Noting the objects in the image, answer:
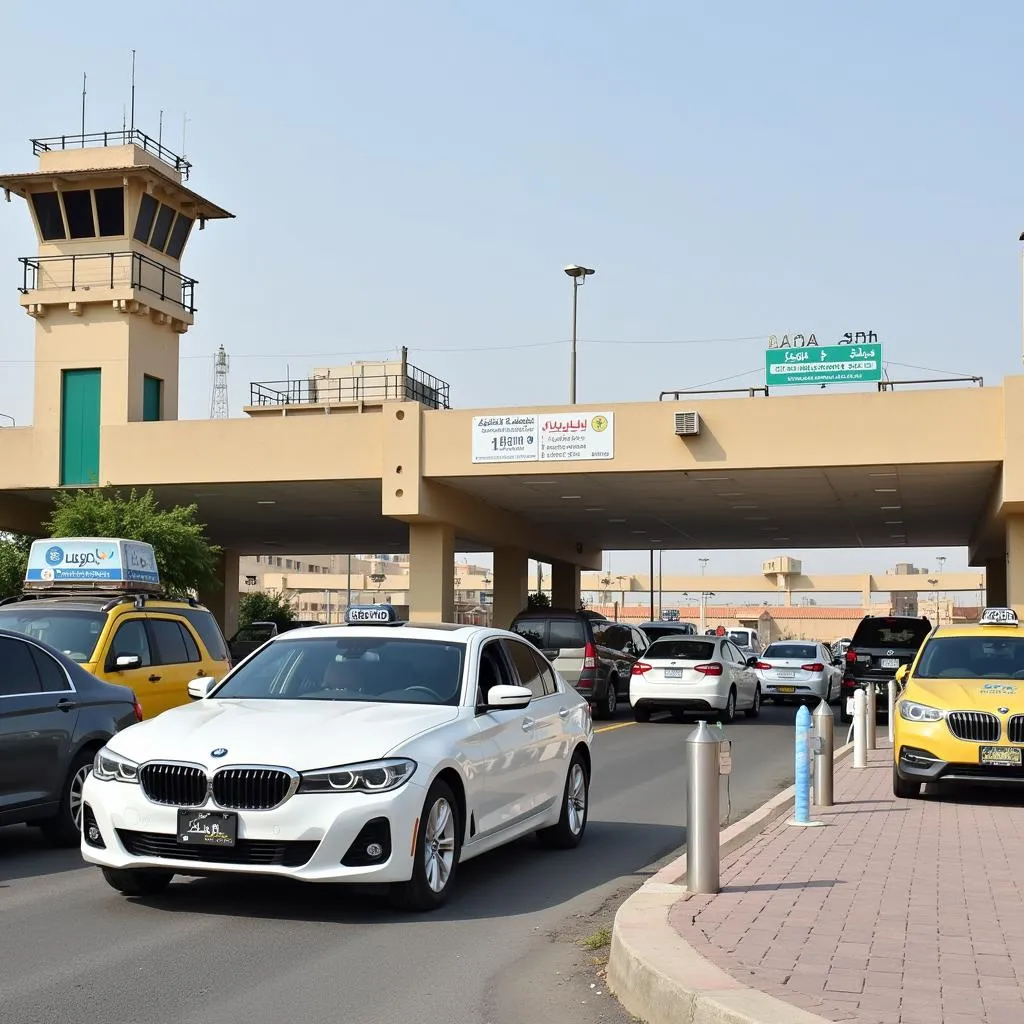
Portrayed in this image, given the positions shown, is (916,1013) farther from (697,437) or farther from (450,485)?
(450,485)

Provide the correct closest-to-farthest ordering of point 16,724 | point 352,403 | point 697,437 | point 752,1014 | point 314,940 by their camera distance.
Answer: point 752,1014 < point 314,940 < point 16,724 < point 697,437 < point 352,403

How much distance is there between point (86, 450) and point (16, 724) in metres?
26.9

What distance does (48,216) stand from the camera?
123ft

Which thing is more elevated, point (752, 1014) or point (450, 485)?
point (450, 485)

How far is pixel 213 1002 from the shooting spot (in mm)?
6262

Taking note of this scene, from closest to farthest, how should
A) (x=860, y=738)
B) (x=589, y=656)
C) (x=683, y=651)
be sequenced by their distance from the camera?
(x=860, y=738) → (x=683, y=651) → (x=589, y=656)

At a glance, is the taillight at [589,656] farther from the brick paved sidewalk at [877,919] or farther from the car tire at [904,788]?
the brick paved sidewalk at [877,919]

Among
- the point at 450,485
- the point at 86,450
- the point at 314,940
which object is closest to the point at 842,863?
the point at 314,940

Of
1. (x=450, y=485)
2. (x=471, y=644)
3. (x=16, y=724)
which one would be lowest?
(x=16, y=724)

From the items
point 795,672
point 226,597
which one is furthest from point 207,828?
point 226,597

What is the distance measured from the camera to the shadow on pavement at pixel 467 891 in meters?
8.13

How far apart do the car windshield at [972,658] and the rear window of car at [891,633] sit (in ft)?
40.9

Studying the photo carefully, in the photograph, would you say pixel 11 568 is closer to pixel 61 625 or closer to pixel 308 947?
pixel 61 625

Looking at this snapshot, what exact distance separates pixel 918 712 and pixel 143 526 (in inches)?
942
